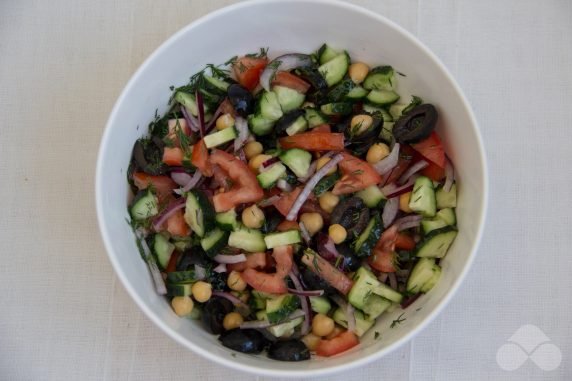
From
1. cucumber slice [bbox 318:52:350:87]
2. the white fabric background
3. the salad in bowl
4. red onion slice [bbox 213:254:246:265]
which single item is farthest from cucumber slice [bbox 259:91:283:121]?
the white fabric background

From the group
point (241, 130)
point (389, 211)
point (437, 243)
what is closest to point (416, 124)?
point (389, 211)

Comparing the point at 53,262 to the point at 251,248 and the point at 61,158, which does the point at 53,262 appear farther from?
the point at 251,248

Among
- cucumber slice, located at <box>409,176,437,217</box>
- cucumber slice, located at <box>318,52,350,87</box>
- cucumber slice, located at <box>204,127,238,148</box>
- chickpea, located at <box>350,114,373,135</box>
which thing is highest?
cucumber slice, located at <box>318,52,350,87</box>

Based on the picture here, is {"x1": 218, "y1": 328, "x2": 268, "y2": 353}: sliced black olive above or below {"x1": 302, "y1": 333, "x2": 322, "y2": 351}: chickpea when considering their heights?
above

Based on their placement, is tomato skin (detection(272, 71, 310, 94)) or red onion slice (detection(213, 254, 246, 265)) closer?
red onion slice (detection(213, 254, 246, 265))

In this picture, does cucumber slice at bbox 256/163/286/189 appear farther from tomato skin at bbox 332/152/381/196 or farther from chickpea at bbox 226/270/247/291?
chickpea at bbox 226/270/247/291

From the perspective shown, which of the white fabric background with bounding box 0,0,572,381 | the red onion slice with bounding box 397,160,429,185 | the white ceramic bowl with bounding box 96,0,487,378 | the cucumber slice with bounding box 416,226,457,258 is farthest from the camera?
the white fabric background with bounding box 0,0,572,381

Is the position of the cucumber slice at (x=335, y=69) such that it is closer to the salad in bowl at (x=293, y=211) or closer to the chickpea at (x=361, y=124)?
the salad in bowl at (x=293, y=211)
